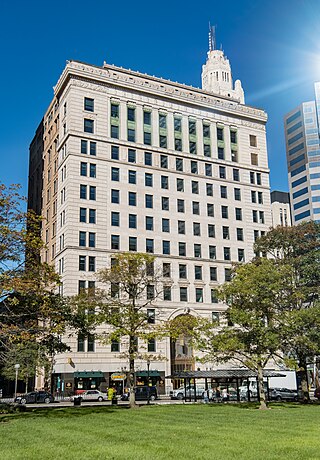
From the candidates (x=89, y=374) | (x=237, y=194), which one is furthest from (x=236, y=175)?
(x=89, y=374)

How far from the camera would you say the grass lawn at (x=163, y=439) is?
16.1m

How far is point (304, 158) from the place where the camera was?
156m

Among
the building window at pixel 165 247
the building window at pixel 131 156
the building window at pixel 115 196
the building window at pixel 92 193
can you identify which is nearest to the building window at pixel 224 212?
the building window at pixel 165 247

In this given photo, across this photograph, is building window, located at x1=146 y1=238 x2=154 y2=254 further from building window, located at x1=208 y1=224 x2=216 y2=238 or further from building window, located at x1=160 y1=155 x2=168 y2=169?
building window, located at x1=160 y1=155 x2=168 y2=169

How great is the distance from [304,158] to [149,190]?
8886 cm

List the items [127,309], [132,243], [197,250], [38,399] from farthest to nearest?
[197,250]
[132,243]
[38,399]
[127,309]

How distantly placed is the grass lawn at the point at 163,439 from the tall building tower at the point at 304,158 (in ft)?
417

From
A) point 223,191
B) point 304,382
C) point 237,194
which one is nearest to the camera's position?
point 304,382

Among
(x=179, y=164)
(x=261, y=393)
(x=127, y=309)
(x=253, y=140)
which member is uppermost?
(x=253, y=140)

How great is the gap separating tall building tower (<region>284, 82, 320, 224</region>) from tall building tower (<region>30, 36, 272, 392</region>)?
61.8 m

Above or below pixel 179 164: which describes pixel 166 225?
below

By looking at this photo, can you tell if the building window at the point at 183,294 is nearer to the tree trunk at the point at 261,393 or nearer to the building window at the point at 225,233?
the building window at the point at 225,233

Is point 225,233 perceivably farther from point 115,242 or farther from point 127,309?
point 127,309

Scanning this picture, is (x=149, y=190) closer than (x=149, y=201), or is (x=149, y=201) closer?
(x=149, y=201)
